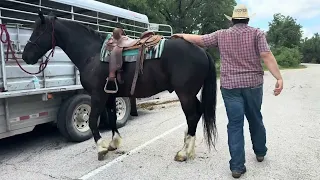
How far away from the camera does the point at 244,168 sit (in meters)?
3.91

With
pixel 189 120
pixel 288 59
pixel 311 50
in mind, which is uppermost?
pixel 311 50

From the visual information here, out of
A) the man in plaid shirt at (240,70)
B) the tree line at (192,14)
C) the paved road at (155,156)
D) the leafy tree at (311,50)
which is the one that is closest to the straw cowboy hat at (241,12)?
the man in plaid shirt at (240,70)

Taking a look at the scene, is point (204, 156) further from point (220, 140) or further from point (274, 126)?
A: point (274, 126)

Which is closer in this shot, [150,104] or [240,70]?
[240,70]

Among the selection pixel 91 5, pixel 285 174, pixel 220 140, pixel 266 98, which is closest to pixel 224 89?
pixel 285 174

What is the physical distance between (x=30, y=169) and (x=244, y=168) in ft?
9.65

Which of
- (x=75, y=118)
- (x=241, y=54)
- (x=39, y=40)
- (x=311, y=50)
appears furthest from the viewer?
(x=311, y=50)

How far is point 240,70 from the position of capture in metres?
3.76

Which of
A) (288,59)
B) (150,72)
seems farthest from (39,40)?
(288,59)

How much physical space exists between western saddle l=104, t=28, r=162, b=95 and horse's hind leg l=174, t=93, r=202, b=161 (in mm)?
753

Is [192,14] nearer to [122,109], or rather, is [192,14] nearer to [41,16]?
[122,109]

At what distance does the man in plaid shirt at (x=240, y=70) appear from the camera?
3689 mm

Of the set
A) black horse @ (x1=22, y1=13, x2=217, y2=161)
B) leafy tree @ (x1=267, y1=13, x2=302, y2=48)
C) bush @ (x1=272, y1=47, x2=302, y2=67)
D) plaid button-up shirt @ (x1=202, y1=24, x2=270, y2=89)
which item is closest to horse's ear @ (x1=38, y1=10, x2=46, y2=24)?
black horse @ (x1=22, y1=13, x2=217, y2=161)

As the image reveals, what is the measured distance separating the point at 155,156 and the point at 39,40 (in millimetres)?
2508
